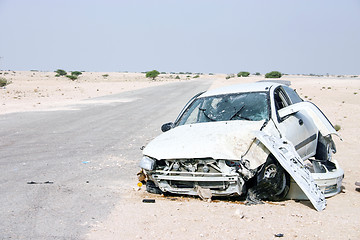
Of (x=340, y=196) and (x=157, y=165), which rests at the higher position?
(x=157, y=165)

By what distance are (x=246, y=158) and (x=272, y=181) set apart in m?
0.51

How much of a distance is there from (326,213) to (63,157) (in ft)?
19.4

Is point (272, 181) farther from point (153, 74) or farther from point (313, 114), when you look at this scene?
point (153, 74)

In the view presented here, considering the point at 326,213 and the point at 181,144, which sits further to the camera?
the point at 181,144

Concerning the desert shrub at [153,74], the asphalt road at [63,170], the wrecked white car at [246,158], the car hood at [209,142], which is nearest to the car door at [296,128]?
the wrecked white car at [246,158]

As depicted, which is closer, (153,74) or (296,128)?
(296,128)

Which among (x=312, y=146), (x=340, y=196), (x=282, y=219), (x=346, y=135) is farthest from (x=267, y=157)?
(x=346, y=135)

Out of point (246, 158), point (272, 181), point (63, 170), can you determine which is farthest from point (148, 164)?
point (63, 170)

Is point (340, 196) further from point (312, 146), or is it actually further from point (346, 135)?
point (346, 135)

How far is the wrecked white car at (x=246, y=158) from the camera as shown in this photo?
17.0 feet

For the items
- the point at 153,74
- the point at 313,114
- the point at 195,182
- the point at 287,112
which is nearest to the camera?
the point at 195,182

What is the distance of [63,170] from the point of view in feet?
24.8

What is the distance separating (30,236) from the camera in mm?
4309

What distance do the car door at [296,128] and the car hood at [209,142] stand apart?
44 centimetres
